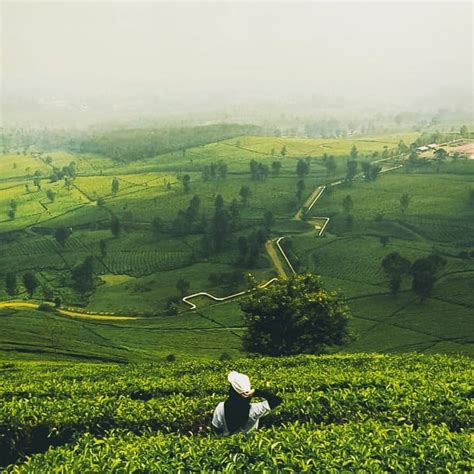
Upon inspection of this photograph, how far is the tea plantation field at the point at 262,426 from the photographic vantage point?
10969mm

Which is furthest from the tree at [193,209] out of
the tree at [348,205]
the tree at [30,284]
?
the tree at [30,284]

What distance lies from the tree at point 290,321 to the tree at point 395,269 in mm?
40857

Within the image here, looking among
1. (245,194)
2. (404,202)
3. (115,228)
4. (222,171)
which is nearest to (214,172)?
(222,171)

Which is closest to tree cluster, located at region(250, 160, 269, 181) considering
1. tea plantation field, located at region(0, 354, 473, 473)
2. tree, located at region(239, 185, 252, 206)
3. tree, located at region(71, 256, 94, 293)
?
tree, located at region(239, 185, 252, 206)

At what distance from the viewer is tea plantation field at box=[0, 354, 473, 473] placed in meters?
11.0

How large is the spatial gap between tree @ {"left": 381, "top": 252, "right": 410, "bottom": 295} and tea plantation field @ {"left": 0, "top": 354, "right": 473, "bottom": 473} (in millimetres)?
57653

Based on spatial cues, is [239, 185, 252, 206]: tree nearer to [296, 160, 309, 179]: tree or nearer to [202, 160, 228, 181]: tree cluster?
[296, 160, 309, 179]: tree

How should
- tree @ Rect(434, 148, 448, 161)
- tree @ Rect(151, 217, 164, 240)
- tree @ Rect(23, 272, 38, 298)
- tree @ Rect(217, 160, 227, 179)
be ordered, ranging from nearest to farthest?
tree @ Rect(23, 272, 38, 298)
tree @ Rect(151, 217, 164, 240)
tree @ Rect(434, 148, 448, 161)
tree @ Rect(217, 160, 227, 179)

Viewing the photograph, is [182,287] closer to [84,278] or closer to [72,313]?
[72,313]

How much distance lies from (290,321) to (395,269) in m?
47.7

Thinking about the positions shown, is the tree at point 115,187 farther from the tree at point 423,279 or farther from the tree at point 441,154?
the tree at point 423,279

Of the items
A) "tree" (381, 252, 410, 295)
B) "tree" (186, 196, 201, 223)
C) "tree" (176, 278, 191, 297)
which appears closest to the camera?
"tree" (381, 252, 410, 295)

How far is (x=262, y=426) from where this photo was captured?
580 inches

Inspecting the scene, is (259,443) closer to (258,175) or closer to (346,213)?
(346,213)
